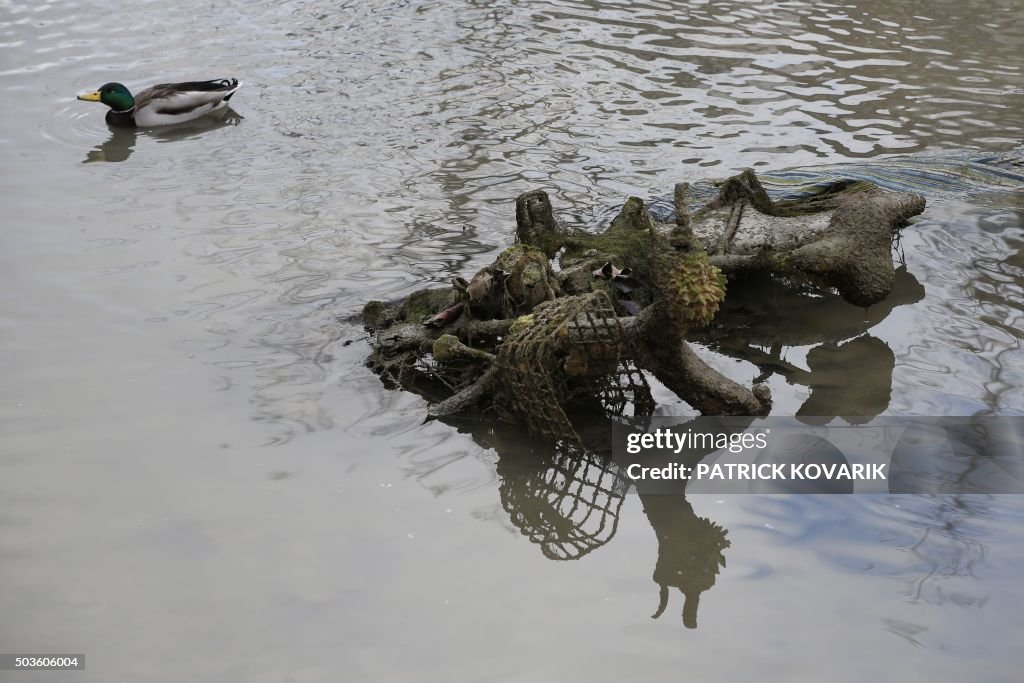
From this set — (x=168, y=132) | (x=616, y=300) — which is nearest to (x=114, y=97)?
(x=168, y=132)

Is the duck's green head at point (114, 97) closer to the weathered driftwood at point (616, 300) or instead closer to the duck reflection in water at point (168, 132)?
the duck reflection in water at point (168, 132)

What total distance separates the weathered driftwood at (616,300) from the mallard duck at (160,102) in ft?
13.4

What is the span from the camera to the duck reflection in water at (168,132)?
8.80 m

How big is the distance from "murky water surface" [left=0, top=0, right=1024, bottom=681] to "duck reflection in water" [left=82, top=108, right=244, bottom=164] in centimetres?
7

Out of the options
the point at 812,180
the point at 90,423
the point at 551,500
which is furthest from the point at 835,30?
the point at 90,423

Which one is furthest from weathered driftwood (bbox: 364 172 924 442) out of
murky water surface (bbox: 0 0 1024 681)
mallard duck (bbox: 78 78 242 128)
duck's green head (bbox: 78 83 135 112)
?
duck's green head (bbox: 78 83 135 112)

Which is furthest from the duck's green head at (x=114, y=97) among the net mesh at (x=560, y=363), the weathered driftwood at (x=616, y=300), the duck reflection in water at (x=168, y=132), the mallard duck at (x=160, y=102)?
the net mesh at (x=560, y=363)

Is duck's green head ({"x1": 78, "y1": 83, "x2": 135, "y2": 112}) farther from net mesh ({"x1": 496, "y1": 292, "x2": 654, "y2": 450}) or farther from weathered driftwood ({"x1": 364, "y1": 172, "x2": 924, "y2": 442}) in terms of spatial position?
net mesh ({"x1": 496, "y1": 292, "x2": 654, "y2": 450})

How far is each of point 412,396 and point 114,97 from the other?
5.43m

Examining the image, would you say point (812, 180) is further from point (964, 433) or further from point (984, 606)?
point (984, 606)

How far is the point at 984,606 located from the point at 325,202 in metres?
5.29

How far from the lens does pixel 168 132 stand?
9.20 metres

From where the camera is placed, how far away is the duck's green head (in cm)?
894

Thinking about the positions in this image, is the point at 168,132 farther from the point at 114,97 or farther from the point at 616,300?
the point at 616,300
